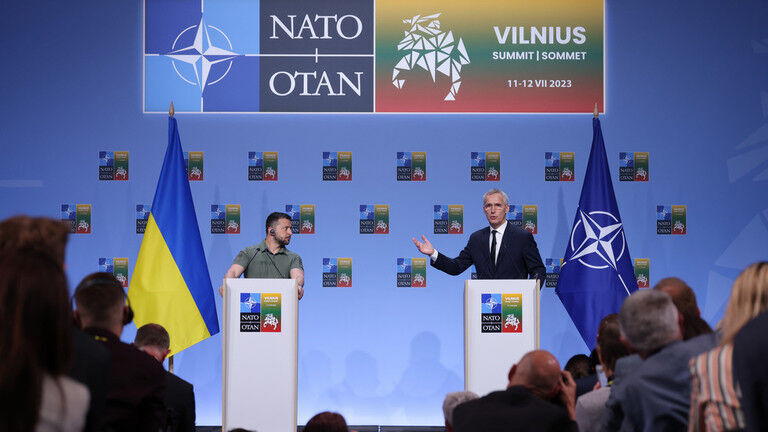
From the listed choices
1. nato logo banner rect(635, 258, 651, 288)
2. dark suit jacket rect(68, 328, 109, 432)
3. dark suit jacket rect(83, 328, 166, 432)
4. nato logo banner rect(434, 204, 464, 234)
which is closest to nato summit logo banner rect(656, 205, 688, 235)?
nato logo banner rect(635, 258, 651, 288)

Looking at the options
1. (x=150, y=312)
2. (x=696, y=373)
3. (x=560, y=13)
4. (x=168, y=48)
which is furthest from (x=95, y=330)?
(x=560, y=13)

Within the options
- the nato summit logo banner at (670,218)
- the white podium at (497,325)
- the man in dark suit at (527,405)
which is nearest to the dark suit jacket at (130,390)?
the man in dark suit at (527,405)

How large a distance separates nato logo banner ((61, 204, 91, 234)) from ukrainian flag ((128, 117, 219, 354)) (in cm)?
109

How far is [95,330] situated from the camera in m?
2.41

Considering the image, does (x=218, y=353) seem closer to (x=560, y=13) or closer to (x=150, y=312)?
(x=150, y=312)

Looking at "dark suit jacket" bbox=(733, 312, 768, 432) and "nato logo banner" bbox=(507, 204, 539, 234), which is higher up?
"nato logo banner" bbox=(507, 204, 539, 234)

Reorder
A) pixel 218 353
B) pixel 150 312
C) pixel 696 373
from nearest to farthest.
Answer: pixel 696 373 → pixel 150 312 → pixel 218 353

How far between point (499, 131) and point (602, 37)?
3.86 ft

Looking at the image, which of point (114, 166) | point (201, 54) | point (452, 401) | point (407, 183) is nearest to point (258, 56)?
point (201, 54)

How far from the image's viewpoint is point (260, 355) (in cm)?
472

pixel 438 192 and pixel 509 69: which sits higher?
pixel 509 69

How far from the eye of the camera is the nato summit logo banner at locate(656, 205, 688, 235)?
6422 millimetres

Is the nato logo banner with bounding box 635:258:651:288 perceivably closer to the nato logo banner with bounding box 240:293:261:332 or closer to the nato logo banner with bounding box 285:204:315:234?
the nato logo banner with bounding box 285:204:315:234

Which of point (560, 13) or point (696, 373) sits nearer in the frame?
point (696, 373)
